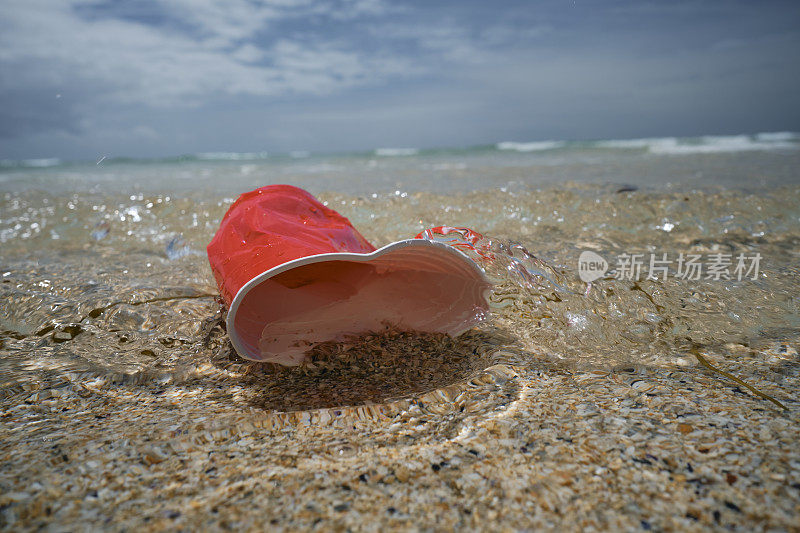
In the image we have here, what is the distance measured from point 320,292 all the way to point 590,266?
1606 mm

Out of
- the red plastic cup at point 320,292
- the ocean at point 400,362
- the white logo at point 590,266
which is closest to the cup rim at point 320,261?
the red plastic cup at point 320,292

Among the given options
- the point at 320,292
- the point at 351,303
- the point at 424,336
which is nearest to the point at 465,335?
the point at 424,336

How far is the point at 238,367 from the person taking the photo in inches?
75.5

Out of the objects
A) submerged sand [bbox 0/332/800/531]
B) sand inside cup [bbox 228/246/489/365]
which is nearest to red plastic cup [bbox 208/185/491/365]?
sand inside cup [bbox 228/246/489/365]

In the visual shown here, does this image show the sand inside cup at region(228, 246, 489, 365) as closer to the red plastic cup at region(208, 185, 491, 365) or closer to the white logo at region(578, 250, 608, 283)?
the red plastic cup at region(208, 185, 491, 365)

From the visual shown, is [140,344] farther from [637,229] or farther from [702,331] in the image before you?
[637,229]

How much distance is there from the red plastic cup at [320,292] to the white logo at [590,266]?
813 mm

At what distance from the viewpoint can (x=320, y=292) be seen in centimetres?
200

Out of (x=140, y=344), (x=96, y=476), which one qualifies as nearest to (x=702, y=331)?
(x=96, y=476)

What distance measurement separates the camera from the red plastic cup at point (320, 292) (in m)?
1.83

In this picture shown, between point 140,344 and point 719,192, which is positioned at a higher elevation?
point 719,192

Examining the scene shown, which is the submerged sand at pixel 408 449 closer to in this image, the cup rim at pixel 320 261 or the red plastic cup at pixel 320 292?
the red plastic cup at pixel 320 292

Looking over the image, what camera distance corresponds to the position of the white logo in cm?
259

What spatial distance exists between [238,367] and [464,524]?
112 centimetres
